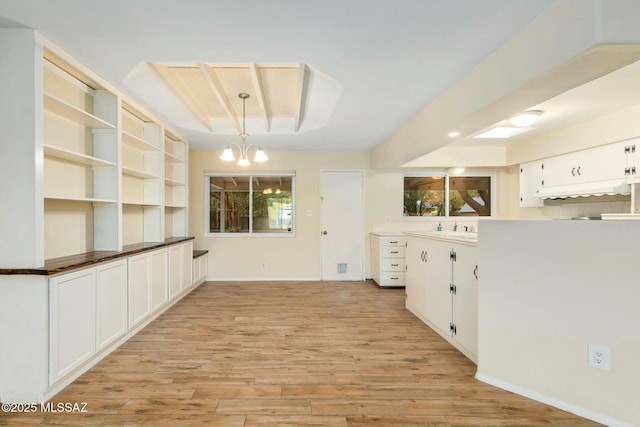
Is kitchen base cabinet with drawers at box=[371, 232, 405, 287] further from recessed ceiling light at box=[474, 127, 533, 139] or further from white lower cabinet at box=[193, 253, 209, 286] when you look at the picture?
white lower cabinet at box=[193, 253, 209, 286]

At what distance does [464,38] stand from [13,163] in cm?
317

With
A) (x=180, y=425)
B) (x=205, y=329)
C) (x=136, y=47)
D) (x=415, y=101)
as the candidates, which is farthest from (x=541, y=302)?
(x=136, y=47)

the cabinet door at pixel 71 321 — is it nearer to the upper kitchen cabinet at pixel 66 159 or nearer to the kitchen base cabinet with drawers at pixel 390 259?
the upper kitchen cabinet at pixel 66 159

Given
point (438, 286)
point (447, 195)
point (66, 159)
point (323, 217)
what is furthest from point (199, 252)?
point (447, 195)

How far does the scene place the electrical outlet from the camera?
6.10ft

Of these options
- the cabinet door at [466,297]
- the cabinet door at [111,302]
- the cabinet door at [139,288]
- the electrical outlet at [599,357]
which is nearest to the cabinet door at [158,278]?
the cabinet door at [139,288]

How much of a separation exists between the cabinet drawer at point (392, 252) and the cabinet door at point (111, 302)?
148 inches

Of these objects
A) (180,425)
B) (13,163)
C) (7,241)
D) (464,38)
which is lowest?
(180,425)

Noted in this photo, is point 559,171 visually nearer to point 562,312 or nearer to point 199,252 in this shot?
point 562,312

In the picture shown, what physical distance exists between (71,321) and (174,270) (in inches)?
75.4

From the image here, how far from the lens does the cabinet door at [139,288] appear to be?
120 inches

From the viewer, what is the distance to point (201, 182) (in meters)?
5.77

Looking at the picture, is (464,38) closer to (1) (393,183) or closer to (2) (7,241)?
(2) (7,241)

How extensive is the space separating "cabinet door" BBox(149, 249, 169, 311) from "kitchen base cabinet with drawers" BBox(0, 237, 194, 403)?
56 cm
